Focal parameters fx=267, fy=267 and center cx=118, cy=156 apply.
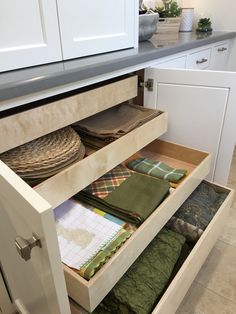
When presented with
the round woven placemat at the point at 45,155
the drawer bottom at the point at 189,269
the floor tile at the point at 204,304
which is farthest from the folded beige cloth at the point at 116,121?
the floor tile at the point at 204,304

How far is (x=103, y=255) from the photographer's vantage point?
727 mm

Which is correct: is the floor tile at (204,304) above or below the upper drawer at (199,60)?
below

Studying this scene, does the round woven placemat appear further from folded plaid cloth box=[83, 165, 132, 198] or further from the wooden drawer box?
folded plaid cloth box=[83, 165, 132, 198]

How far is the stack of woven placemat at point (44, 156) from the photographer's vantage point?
0.73 m

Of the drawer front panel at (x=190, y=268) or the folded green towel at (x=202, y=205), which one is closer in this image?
the drawer front panel at (x=190, y=268)

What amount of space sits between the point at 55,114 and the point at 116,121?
0.38 metres

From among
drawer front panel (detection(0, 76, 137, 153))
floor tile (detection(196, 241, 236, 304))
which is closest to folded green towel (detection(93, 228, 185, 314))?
floor tile (detection(196, 241, 236, 304))

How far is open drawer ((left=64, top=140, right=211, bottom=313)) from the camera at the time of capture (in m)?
0.65

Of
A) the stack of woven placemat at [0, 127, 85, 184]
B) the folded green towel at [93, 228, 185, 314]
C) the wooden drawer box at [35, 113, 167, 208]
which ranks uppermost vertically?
the stack of woven placemat at [0, 127, 85, 184]

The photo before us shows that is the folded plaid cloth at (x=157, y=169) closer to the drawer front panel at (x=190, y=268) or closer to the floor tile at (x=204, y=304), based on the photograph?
the drawer front panel at (x=190, y=268)

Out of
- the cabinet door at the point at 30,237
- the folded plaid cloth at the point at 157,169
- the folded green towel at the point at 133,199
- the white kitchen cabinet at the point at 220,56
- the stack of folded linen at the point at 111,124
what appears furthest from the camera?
the white kitchen cabinet at the point at 220,56

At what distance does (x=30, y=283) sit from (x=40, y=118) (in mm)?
424

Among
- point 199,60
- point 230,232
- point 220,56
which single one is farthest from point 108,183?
point 220,56

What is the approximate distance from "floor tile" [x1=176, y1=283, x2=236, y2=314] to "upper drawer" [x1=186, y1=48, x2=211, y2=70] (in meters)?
1.14
